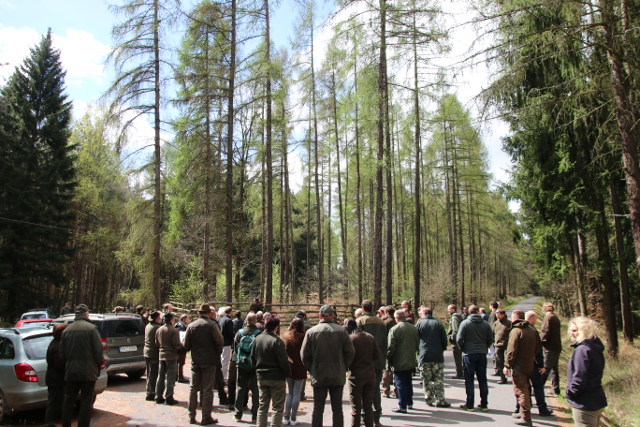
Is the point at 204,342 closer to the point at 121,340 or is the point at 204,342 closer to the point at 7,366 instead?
the point at 7,366

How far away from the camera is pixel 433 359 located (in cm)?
793

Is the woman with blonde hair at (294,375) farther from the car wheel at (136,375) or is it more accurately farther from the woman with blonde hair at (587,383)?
the car wheel at (136,375)

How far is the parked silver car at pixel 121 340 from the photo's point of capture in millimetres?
9430

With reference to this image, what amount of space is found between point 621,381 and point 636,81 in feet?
22.5

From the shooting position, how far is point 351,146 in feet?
79.0

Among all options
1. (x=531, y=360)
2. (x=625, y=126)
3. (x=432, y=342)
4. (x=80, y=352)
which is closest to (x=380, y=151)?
(x=625, y=126)

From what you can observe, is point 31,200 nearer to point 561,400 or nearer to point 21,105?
point 21,105

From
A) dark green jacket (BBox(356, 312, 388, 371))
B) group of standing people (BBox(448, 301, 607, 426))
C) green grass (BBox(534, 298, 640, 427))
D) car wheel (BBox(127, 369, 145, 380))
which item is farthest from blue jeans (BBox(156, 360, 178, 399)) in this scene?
green grass (BBox(534, 298, 640, 427))

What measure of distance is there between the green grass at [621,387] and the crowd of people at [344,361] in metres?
1.04

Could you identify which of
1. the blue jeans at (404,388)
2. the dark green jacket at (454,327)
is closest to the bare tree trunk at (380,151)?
the dark green jacket at (454,327)

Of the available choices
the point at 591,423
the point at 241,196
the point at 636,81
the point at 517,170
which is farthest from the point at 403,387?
the point at 241,196

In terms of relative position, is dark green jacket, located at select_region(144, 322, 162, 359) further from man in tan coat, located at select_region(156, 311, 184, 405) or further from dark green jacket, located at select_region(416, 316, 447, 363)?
dark green jacket, located at select_region(416, 316, 447, 363)

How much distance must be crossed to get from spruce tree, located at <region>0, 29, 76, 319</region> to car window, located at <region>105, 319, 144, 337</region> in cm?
2031

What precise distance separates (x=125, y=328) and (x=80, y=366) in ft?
14.1
